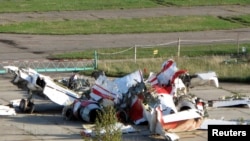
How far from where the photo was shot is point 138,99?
27.9 metres

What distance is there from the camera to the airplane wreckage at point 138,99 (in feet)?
88.0

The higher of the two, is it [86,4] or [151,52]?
[151,52]

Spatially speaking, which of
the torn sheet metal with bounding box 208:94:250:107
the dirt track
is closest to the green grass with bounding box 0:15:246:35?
the dirt track

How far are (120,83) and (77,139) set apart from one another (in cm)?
342

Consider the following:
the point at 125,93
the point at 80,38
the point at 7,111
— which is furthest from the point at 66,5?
the point at 125,93

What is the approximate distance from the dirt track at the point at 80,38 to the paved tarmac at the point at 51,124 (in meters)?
13.6

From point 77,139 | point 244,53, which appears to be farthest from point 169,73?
point 244,53

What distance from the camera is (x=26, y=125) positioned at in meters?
28.0

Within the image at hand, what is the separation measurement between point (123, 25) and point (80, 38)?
583 cm

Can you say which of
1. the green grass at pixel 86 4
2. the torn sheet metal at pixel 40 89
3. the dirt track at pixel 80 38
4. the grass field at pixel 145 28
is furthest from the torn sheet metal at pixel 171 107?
the green grass at pixel 86 4

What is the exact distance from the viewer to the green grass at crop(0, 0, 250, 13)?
64.4 m

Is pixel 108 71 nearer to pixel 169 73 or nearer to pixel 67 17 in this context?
pixel 169 73

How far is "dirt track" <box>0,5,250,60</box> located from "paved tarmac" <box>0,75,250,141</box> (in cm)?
1357

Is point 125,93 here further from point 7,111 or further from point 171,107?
point 7,111
